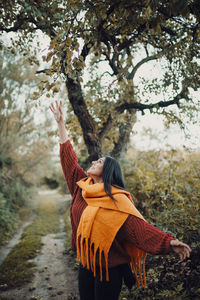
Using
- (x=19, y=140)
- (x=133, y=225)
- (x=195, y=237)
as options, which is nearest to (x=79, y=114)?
(x=133, y=225)

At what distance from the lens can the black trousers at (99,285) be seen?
1.85 metres

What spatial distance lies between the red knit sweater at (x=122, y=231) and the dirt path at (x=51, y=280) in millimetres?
2181

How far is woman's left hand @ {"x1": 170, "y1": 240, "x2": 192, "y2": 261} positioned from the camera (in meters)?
1.55

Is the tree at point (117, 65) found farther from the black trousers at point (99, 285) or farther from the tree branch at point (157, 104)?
the black trousers at point (99, 285)

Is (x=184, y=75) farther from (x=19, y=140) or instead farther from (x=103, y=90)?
(x=19, y=140)

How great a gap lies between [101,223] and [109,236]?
0.13 metres

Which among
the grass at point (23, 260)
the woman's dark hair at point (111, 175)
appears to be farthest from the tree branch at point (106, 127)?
the grass at point (23, 260)

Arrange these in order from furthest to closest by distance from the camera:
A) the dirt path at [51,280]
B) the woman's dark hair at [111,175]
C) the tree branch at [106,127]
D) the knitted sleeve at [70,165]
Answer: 1. the tree branch at [106,127]
2. the dirt path at [51,280]
3. the knitted sleeve at [70,165]
4. the woman's dark hair at [111,175]

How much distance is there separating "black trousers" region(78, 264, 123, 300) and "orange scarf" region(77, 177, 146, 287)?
88mm

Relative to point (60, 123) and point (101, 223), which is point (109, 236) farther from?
point (60, 123)

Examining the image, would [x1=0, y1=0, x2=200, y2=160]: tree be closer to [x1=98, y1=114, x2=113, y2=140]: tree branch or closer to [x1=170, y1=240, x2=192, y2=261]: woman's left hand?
[x1=98, y1=114, x2=113, y2=140]: tree branch

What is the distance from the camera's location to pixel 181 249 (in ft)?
5.16

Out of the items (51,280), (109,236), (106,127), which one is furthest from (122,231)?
(51,280)

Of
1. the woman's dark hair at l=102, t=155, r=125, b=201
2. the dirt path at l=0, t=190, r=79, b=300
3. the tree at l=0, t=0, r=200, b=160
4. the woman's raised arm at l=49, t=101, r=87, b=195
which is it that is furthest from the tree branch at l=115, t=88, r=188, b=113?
the dirt path at l=0, t=190, r=79, b=300
